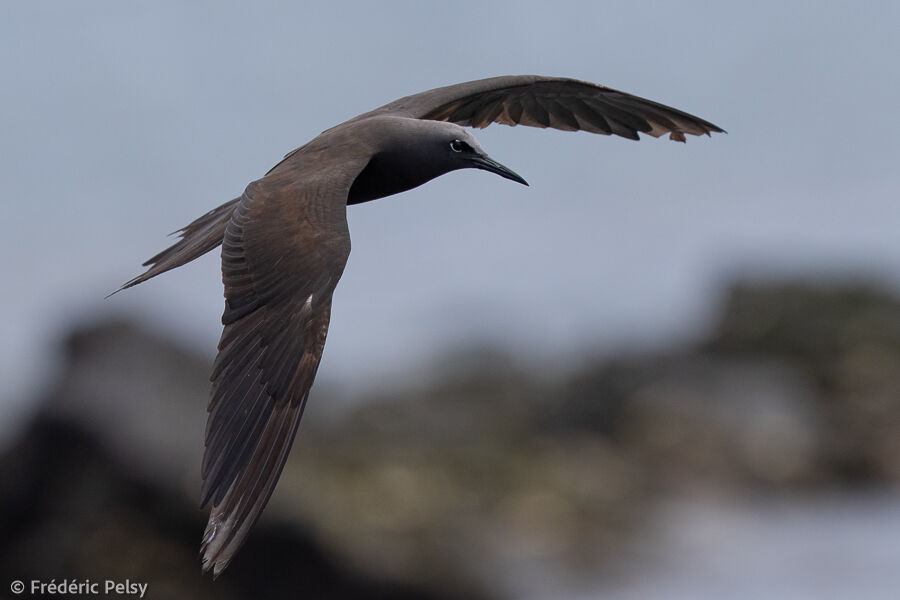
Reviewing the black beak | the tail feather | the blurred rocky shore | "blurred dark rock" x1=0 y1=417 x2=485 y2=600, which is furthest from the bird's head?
"blurred dark rock" x1=0 y1=417 x2=485 y2=600

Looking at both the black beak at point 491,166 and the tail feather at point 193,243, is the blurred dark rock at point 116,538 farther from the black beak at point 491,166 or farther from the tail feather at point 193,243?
the black beak at point 491,166

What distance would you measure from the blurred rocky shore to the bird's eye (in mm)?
5382

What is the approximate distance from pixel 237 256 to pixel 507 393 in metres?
19.9

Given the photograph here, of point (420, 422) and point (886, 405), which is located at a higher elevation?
point (886, 405)

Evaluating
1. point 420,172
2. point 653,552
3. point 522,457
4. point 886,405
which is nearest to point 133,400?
point 420,172

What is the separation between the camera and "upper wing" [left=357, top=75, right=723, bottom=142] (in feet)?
28.3

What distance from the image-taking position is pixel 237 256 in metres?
6.80

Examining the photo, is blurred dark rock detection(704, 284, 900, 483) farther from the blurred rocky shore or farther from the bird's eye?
the bird's eye

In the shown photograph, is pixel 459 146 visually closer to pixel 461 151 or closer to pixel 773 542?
pixel 461 151

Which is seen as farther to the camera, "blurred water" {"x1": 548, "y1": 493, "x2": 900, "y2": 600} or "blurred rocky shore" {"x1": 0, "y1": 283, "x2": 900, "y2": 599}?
"blurred water" {"x1": 548, "y1": 493, "x2": 900, "y2": 600}

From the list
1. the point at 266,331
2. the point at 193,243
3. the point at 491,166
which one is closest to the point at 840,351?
the point at 491,166

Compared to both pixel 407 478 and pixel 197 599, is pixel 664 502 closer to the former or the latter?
pixel 407 478

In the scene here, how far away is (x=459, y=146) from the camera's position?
7820 millimetres

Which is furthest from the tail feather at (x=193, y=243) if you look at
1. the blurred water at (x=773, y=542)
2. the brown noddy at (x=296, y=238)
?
the blurred water at (x=773, y=542)
